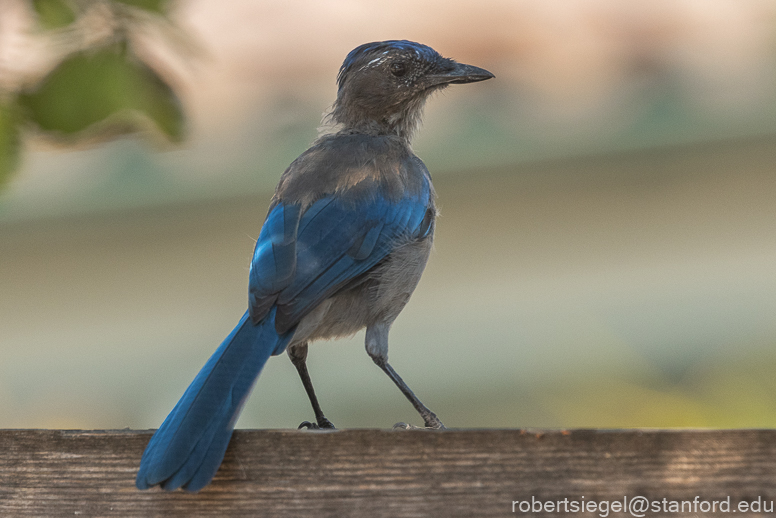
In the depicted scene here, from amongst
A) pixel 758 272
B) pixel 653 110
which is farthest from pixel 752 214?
pixel 653 110

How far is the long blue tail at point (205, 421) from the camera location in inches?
82.7

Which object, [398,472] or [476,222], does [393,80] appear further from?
[398,472]

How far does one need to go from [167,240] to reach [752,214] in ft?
11.9

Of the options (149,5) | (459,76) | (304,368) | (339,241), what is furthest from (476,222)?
(149,5)

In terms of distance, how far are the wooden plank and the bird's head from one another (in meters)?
2.13

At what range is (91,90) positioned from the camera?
2195 mm

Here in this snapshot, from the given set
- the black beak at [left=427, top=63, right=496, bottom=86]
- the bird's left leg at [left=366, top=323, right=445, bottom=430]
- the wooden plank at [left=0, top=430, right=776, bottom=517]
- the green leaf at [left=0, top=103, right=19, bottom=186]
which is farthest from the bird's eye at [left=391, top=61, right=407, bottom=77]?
the wooden plank at [left=0, top=430, right=776, bottom=517]

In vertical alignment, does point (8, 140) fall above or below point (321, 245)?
above

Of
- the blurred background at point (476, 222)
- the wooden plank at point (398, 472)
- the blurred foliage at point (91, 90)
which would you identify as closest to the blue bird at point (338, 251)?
the wooden plank at point (398, 472)

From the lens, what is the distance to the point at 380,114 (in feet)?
13.4

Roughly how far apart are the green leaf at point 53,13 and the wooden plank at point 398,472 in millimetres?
990

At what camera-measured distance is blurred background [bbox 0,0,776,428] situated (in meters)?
5.41

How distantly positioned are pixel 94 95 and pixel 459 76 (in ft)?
7.00

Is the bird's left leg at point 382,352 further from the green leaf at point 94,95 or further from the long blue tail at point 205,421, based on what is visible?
the green leaf at point 94,95
